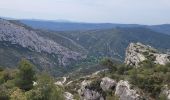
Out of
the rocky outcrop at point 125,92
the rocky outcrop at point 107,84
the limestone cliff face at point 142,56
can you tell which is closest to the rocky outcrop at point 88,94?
the rocky outcrop at point 107,84

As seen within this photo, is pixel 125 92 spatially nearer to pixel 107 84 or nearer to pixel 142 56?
pixel 107 84

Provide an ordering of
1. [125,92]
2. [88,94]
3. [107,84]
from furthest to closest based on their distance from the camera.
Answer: [88,94] < [107,84] < [125,92]

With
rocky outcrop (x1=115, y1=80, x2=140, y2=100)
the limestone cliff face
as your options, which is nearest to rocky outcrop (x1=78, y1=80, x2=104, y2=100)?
rocky outcrop (x1=115, y1=80, x2=140, y2=100)

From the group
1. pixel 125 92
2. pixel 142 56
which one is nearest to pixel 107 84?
pixel 125 92

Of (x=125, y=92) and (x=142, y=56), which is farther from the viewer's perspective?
(x=142, y=56)

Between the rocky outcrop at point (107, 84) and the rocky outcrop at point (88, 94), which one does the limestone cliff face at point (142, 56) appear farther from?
the rocky outcrop at point (88, 94)

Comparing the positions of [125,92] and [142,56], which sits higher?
[142,56]

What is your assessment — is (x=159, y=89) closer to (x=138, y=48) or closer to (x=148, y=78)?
(x=148, y=78)
